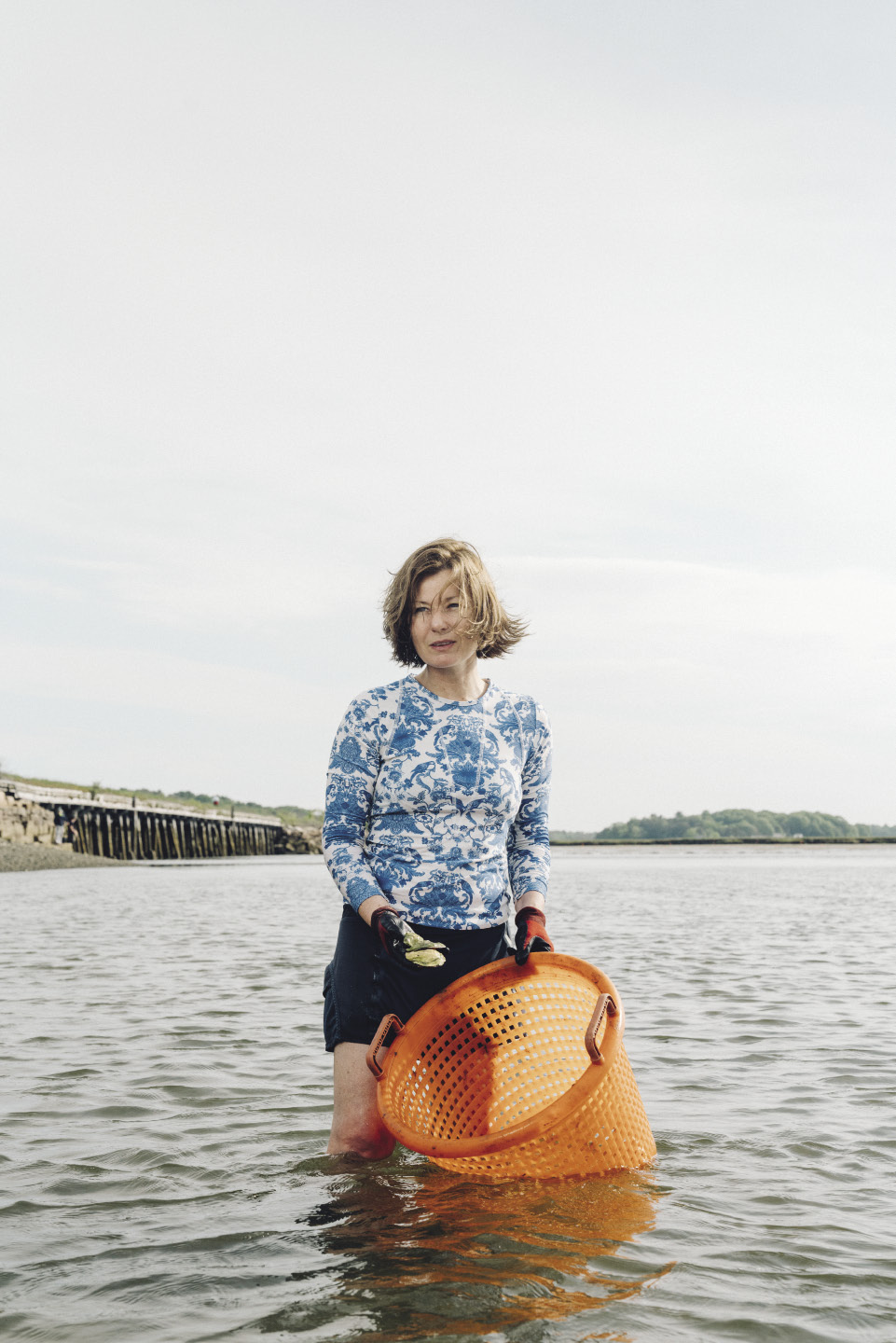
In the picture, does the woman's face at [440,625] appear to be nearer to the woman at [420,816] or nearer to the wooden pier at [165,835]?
the woman at [420,816]

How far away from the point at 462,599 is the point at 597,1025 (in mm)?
1327

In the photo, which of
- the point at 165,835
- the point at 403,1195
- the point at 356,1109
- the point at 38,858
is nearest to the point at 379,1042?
the point at 356,1109

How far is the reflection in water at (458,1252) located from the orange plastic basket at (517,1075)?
0.15 metres

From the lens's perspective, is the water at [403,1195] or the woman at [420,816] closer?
the water at [403,1195]

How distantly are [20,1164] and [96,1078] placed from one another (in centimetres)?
134

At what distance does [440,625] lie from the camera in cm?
347

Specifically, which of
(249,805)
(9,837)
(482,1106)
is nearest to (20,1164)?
(482,1106)

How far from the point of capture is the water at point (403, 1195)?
2.62 meters

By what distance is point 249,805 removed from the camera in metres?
91.1

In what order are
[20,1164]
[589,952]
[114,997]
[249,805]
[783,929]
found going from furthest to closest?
1. [249,805]
2. [783,929]
3. [589,952]
4. [114,997]
5. [20,1164]

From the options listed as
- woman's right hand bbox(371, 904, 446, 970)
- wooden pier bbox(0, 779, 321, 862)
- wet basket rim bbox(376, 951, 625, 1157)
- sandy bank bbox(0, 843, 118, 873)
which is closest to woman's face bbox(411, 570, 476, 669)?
woman's right hand bbox(371, 904, 446, 970)

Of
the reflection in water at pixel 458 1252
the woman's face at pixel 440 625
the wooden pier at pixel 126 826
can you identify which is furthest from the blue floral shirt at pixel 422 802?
the wooden pier at pixel 126 826

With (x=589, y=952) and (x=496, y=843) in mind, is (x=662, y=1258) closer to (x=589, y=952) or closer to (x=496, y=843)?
(x=496, y=843)

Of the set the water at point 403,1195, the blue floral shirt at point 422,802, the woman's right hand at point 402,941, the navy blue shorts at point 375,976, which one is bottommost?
the water at point 403,1195
